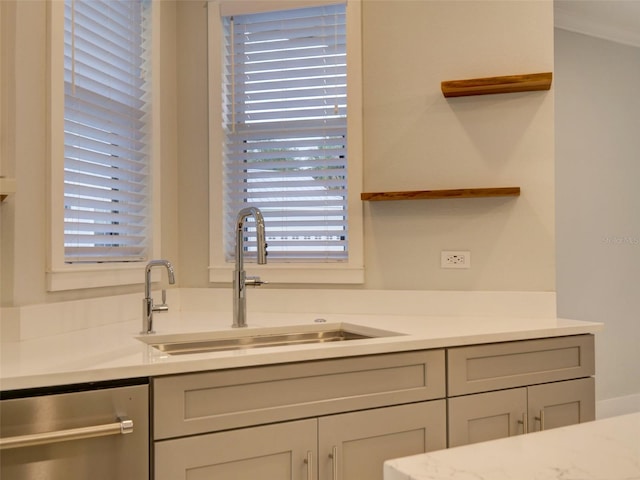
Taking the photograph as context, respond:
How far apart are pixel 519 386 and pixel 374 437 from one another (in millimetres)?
590

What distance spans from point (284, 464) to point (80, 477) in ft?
1.82

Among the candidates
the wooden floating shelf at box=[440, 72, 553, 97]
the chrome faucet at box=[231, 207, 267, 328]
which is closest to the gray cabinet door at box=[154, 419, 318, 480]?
the chrome faucet at box=[231, 207, 267, 328]

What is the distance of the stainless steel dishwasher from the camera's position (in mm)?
1295

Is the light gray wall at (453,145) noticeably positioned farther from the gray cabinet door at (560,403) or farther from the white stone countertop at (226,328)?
the gray cabinet door at (560,403)

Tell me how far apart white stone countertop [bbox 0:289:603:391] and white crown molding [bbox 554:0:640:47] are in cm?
223

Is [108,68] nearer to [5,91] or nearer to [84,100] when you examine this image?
[84,100]

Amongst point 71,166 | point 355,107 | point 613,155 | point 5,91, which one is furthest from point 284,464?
point 613,155

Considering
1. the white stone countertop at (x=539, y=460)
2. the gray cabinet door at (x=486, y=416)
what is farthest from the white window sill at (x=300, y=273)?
the white stone countertop at (x=539, y=460)

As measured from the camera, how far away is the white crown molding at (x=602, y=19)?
353cm

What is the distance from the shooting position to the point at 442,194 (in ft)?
7.75

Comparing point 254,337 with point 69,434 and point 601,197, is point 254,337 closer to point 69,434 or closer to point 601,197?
point 69,434

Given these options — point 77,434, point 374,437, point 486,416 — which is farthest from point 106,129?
point 486,416

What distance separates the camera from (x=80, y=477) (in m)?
1.37

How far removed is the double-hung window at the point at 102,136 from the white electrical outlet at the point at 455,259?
131cm
